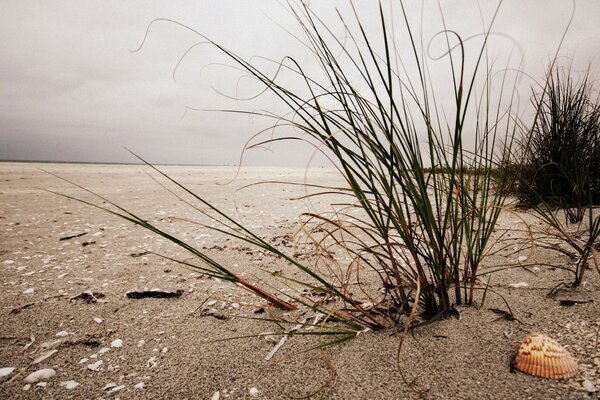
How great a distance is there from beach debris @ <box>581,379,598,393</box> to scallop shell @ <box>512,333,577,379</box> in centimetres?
3

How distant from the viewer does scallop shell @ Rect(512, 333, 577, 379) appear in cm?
86

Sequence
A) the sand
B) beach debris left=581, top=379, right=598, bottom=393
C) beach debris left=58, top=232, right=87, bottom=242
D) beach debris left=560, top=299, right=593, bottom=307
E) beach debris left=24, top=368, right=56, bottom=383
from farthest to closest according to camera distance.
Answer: beach debris left=58, top=232, right=87, bottom=242, beach debris left=560, top=299, right=593, bottom=307, beach debris left=24, top=368, right=56, bottom=383, the sand, beach debris left=581, top=379, right=598, bottom=393

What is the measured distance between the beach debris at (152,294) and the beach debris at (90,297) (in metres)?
0.13

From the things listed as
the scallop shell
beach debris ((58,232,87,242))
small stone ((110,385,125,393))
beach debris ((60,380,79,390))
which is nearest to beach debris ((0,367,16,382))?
beach debris ((60,380,79,390))

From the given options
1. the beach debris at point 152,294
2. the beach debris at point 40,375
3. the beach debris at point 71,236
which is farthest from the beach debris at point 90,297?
the beach debris at point 71,236

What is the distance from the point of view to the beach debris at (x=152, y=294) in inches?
66.7

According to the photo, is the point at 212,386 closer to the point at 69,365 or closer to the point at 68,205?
the point at 69,365

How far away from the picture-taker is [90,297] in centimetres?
166

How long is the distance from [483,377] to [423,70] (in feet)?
3.52

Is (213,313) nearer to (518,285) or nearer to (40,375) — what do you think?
(40,375)

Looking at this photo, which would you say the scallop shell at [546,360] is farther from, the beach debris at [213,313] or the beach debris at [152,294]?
the beach debris at [152,294]

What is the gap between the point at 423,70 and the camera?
3.88ft

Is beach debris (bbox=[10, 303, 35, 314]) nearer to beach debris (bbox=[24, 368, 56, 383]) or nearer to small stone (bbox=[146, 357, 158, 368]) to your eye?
beach debris (bbox=[24, 368, 56, 383])

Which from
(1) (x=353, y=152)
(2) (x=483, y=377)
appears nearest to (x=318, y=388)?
(2) (x=483, y=377)
